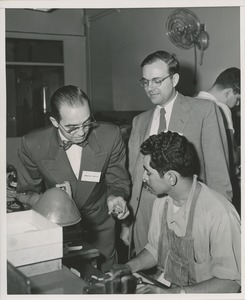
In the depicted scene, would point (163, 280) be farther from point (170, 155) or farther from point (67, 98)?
point (67, 98)

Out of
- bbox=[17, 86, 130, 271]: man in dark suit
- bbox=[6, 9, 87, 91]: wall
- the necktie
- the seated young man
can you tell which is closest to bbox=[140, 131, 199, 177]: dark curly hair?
the seated young man

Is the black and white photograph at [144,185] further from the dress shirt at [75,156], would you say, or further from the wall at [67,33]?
A: the wall at [67,33]

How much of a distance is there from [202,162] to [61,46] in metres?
4.80

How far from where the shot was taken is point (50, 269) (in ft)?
4.16

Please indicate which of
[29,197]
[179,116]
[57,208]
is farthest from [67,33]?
[57,208]

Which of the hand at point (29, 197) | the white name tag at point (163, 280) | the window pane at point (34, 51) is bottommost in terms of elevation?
the white name tag at point (163, 280)

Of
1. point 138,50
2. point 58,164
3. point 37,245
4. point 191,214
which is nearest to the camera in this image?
point 37,245

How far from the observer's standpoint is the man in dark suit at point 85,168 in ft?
6.23

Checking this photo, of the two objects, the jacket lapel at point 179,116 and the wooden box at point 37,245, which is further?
the jacket lapel at point 179,116

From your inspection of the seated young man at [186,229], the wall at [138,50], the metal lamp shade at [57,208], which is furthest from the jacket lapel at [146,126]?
the wall at [138,50]

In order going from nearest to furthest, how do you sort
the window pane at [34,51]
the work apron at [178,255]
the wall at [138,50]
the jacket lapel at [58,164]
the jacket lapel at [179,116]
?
1. the work apron at [178,255]
2. the jacket lapel at [58,164]
3. the jacket lapel at [179,116]
4. the wall at [138,50]
5. the window pane at [34,51]

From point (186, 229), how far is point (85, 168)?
0.60 m

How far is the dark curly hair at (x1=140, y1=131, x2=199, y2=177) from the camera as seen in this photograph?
1.63 metres

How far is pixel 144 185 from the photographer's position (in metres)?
2.12
